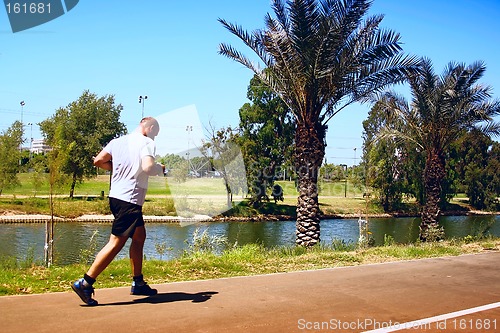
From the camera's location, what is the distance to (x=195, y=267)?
803 centimetres

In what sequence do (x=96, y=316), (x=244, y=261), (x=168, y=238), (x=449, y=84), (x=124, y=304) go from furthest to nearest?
(x=168, y=238)
(x=449, y=84)
(x=244, y=261)
(x=124, y=304)
(x=96, y=316)

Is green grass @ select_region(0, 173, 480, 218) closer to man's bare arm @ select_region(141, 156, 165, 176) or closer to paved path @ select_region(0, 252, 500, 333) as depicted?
paved path @ select_region(0, 252, 500, 333)

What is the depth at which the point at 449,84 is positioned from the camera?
802 inches

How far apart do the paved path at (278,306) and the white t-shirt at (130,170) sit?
1141mm

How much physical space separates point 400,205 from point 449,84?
3672 centimetres

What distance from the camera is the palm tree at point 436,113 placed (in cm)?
2044

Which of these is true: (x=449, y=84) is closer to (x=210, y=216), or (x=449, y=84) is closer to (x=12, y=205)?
(x=210, y=216)

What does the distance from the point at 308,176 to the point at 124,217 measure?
1098 cm

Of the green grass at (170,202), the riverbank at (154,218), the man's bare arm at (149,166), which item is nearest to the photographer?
the man's bare arm at (149,166)

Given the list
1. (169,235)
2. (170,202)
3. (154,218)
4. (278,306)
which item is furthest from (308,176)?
(170,202)

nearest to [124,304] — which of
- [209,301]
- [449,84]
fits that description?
[209,301]

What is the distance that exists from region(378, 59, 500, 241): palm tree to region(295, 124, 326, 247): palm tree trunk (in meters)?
5.76
